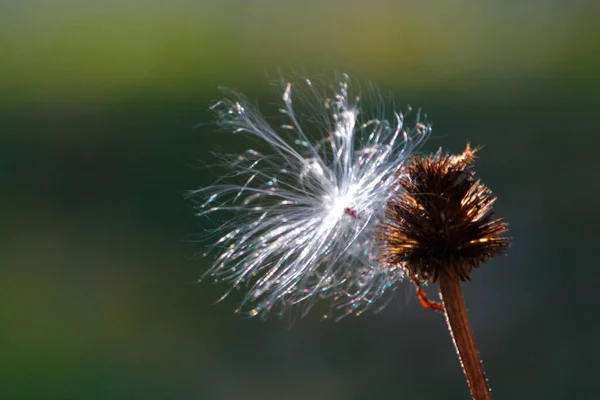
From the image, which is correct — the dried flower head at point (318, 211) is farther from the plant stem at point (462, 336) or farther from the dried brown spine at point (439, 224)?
the plant stem at point (462, 336)

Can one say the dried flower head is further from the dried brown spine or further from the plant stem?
the plant stem

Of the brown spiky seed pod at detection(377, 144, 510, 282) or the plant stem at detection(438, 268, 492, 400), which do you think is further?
the brown spiky seed pod at detection(377, 144, 510, 282)

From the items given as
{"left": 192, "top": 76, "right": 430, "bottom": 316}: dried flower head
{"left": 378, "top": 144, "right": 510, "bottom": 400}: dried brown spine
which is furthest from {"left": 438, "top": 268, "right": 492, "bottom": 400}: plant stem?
{"left": 192, "top": 76, "right": 430, "bottom": 316}: dried flower head

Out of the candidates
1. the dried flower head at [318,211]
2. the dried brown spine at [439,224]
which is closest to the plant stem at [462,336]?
the dried brown spine at [439,224]

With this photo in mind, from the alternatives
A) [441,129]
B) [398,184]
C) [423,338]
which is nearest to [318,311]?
[423,338]

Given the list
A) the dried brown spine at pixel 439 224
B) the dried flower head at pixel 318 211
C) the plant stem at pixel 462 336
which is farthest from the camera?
the dried flower head at pixel 318 211

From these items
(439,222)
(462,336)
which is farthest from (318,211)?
(462,336)
